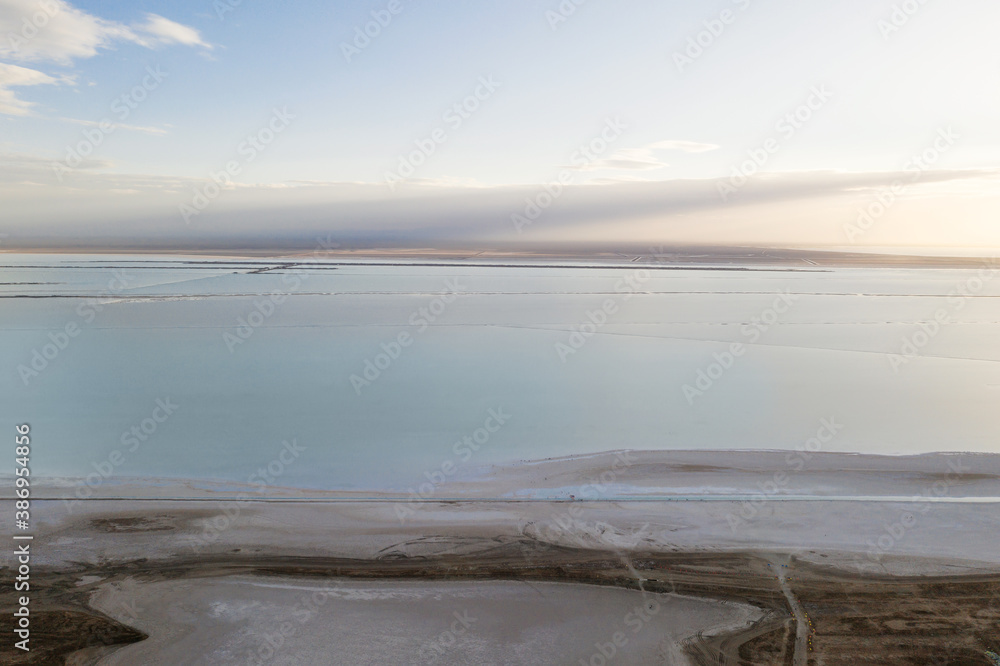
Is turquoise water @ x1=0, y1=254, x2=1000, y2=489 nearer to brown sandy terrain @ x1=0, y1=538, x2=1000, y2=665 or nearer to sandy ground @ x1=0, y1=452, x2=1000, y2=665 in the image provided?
sandy ground @ x1=0, y1=452, x2=1000, y2=665

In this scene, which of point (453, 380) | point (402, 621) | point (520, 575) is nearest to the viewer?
point (402, 621)

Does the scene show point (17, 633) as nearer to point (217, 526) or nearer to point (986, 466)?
point (217, 526)

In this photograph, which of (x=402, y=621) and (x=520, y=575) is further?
(x=520, y=575)

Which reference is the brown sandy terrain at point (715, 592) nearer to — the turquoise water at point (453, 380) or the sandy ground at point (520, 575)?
the sandy ground at point (520, 575)

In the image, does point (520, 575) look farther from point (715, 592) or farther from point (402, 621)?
point (715, 592)

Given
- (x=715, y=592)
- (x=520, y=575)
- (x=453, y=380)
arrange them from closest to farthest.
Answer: (x=715, y=592) → (x=520, y=575) → (x=453, y=380)

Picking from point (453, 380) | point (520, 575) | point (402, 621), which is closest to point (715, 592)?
point (520, 575)

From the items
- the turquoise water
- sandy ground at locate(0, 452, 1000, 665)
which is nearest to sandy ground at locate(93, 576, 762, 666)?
sandy ground at locate(0, 452, 1000, 665)

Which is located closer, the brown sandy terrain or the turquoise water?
the brown sandy terrain

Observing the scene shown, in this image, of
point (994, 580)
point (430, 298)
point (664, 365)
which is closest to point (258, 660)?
point (994, 580)
